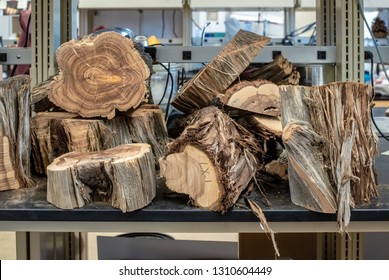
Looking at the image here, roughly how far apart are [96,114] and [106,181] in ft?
0.84

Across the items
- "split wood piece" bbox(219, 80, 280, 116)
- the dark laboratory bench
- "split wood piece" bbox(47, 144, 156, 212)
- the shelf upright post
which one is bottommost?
the dark laboratory bench

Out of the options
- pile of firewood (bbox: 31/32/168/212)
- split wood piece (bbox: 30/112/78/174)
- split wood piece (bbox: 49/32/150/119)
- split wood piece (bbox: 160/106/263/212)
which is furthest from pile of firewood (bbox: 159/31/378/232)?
split wood piece (bbox: 30/112/78/174)

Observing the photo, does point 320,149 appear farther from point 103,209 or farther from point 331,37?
point 331,37

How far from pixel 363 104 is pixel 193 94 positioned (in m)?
0.49

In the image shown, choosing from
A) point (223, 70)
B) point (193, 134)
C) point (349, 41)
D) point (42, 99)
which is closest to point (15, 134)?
point (42, 99)

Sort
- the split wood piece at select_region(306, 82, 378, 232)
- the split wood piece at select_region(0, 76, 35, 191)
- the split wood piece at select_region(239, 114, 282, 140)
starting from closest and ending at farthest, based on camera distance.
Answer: the split wood piece at select_region(306, 82, 378, 232)
the split wood piece at select_region(0, 76, 35, 191)
the split wood piece at select_region(239, 114, 282, 140)

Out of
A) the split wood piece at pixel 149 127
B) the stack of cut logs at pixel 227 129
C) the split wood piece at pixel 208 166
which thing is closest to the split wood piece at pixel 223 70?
the stack of cut logs at pixel 227 129

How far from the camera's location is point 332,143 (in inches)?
38.8

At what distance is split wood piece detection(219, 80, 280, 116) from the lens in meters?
1.26

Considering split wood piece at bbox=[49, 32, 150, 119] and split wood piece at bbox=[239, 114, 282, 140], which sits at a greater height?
split wood piece at bbox=[49, 32, 150, 119]

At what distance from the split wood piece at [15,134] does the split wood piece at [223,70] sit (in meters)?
0.43

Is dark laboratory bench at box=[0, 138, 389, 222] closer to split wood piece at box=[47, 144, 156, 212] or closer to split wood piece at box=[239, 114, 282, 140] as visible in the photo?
split wood piece at box=[47, 144, 156, 212]

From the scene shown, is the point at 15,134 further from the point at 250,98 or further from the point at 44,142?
the point at 250,98
